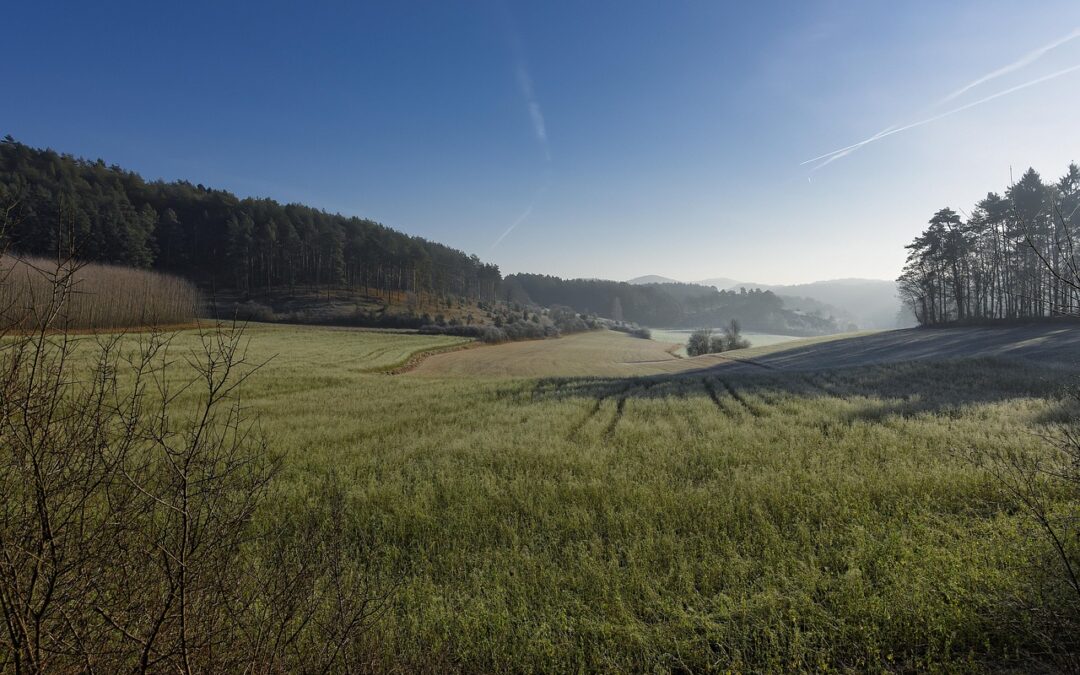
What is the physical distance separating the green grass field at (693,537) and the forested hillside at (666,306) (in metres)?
157

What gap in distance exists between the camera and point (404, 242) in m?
105

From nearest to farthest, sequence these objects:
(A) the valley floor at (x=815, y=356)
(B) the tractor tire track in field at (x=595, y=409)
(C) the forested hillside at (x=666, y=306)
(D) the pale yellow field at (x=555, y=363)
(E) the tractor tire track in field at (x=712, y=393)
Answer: (B) the tractor tire track in field at (x=595, y=409) → (E) the tractor tire track in field at (x=712, y=393) → (A) the valley floor at (x=815, y=356) → (D) the pale yellow field at (x=555, y=363) → (C) the forested hillside at (x=666, y=306)

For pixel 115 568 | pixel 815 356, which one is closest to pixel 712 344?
pixel 815 356

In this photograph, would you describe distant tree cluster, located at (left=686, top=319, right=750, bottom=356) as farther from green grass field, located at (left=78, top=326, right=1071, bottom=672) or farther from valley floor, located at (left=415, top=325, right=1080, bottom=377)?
green grass field, located at (left=78, top=326, right=1071, bottom=672)

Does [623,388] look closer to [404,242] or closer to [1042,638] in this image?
[1042,638]

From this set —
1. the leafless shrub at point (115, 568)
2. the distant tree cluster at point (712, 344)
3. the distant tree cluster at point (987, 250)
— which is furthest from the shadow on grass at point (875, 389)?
the distant tree cluster at point (712, 344)

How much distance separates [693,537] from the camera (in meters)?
5.70

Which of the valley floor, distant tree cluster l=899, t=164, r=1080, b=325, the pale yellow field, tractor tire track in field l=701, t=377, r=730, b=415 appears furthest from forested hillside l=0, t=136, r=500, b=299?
distant tree cluster l=899, t=164, r=1080, b=325

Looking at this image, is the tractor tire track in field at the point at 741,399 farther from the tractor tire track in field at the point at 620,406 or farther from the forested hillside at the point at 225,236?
the forested hillside at the point at 225,236

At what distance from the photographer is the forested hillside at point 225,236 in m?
73.3

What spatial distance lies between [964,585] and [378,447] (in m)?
10.8

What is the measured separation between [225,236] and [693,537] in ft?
352

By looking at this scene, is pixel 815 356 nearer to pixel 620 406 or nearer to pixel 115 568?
pixel 620 406

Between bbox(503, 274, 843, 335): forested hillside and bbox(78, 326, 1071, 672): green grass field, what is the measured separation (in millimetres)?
156567
